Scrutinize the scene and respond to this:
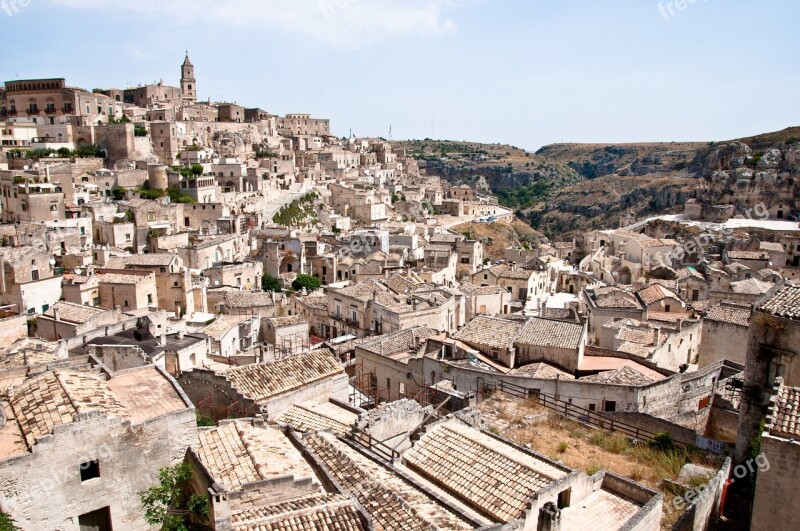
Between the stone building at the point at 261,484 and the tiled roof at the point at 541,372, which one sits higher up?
the stone building at the point at 261,484

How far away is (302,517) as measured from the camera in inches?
422

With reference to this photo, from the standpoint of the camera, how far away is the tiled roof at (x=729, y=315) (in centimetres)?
2683

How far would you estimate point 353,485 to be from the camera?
41.0 ft

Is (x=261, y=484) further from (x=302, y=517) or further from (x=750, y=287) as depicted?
(x=750, y=287)

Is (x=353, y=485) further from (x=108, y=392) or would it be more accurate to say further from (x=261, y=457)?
(x=108, y=392)

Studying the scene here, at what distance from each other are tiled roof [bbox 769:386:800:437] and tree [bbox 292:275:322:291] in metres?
37.0

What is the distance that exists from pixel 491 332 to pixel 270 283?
25139 millimetres

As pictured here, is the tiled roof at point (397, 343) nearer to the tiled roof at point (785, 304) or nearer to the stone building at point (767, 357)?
the stone building at point (767, 357)

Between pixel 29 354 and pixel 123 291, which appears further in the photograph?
pixel 123 291

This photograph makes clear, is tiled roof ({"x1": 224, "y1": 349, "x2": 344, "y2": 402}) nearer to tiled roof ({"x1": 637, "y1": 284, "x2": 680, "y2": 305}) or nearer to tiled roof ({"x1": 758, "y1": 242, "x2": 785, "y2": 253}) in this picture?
tiled roof ({"x1": 637, "y1": 284, "x2": 680, "y2": 305})

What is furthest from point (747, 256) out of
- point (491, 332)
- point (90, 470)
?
point (90, 470)

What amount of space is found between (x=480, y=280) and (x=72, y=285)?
30201 millimetres

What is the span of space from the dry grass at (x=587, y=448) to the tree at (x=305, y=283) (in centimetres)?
2935

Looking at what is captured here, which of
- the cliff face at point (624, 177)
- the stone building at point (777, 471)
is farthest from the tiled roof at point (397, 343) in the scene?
the cliff face at point (624, 177)
